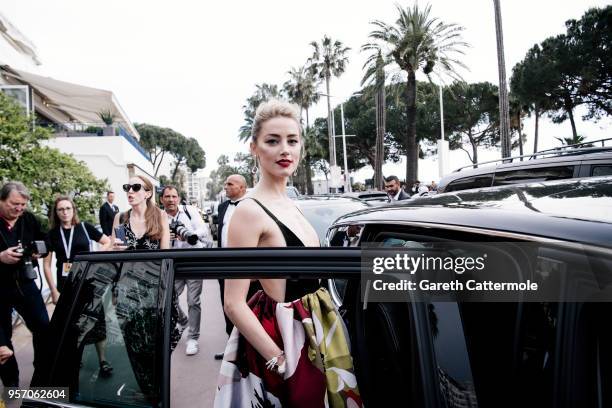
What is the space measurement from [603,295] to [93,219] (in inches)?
527

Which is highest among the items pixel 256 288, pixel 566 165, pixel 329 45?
pixel 329 45

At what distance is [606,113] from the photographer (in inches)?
1187

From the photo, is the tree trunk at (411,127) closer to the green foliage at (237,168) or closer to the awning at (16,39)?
the awning at (16,39)

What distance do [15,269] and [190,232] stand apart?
1529 millimetres

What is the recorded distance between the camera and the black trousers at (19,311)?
3.64 meters

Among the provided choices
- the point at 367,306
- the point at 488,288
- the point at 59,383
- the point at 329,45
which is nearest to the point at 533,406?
the point at 488,288

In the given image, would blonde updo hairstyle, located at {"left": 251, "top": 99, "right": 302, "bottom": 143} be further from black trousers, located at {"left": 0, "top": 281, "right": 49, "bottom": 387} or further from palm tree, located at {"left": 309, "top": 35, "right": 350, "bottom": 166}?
palm tree, located at {"left": 309, "top": 35, "right": 350, "bottom": 166}

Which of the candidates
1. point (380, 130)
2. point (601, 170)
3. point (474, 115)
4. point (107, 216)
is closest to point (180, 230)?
point (601, 170)

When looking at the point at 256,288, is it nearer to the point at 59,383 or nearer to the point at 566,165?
the point at 59,383

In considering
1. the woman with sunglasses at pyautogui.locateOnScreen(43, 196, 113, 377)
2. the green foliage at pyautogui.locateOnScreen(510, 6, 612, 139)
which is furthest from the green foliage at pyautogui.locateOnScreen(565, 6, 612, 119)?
the woman with sunglasses at pyautogui.locateOnScreen(43, 196, 113, 377)

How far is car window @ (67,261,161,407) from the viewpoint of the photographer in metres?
1.33

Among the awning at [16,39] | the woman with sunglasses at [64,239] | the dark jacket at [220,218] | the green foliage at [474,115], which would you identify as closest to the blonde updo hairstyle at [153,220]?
the woman with sunglasses at [64,239]

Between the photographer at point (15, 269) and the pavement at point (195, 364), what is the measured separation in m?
0.51

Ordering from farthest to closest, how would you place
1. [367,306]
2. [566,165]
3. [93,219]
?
[93,219] < [566,165] < [367,306]
